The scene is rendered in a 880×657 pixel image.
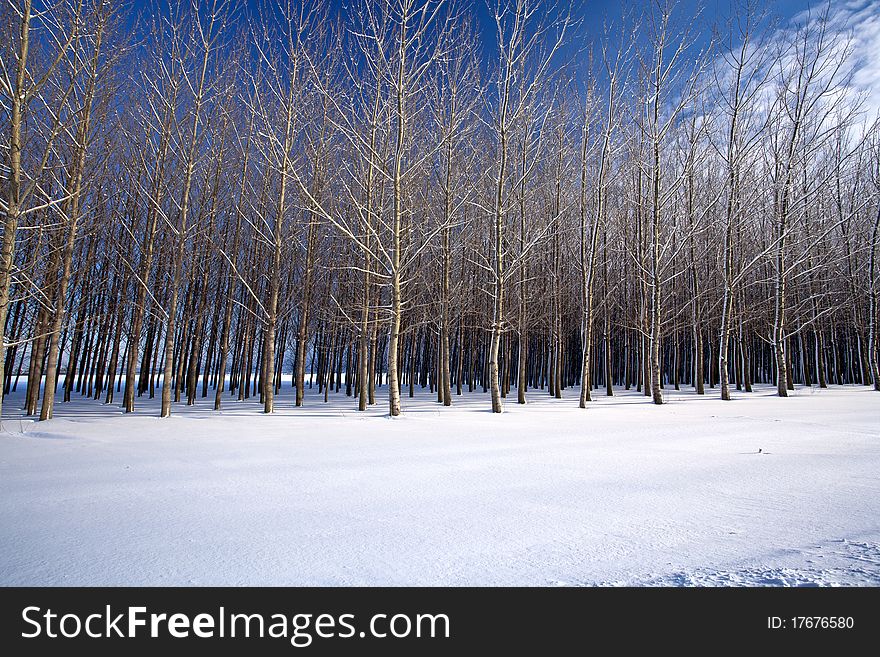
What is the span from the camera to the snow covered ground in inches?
84.2

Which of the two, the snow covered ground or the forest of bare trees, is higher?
the forest of bare trees

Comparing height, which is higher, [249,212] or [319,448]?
[249,212]

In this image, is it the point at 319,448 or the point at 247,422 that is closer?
the point at 319,448

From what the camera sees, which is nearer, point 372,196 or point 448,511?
point 448,511

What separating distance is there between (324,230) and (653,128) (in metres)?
11.9

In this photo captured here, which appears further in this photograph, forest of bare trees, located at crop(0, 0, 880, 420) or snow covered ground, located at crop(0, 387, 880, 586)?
forest of bare trees, located at crop(0, 0, 880, 420)

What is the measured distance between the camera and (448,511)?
3.07 meters

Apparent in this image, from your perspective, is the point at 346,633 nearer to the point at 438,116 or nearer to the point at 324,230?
the point at 438,116

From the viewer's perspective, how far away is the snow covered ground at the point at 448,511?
2.14m

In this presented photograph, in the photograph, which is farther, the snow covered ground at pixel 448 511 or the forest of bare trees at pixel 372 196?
the forest of bare trees at pixel 372 196

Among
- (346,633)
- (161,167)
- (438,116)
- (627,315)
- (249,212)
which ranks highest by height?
(438,116)

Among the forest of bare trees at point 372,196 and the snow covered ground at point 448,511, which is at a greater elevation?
the forest of bare trees at point 372,196

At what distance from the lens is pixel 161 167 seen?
11.4m

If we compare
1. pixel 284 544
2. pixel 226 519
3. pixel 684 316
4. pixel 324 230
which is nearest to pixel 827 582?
pixel 284 544
